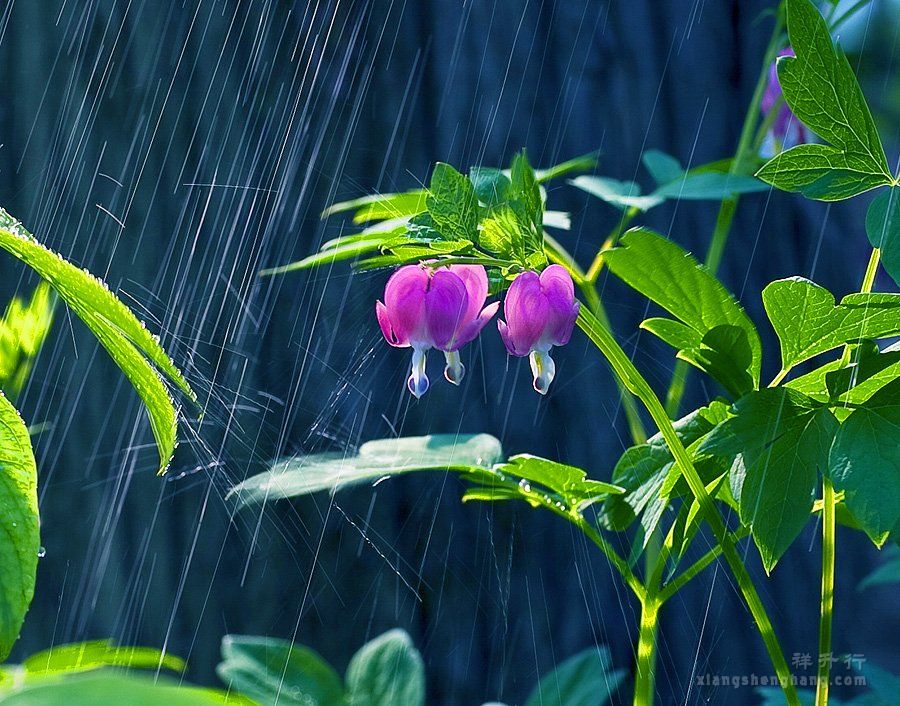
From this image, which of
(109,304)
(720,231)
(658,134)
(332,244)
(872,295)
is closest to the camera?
(109,304)

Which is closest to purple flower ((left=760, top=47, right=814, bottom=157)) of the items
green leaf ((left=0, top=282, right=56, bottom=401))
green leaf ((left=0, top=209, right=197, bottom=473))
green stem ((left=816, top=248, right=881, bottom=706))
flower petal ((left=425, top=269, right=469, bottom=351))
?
green stem ((left=816, top=248, right=881, bottom=706))

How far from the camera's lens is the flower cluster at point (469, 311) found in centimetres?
50

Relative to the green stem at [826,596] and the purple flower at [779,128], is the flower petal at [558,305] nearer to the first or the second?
the green stem at [826,596]

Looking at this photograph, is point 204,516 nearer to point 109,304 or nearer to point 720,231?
point 720,231

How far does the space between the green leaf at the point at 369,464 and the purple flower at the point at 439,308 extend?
0.14 m

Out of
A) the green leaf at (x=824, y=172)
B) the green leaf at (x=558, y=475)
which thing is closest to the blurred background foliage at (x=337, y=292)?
the green leaf at (x=558, y=475)

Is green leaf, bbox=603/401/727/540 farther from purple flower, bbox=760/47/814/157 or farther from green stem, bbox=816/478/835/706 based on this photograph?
purple flower, bbox=760/47/814/157

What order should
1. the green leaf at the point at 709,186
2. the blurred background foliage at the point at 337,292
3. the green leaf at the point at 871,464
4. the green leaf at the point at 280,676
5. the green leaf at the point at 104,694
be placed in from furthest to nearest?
the blurred background foliage at the point at 337,292 → the green leaf at the point at 709,186 → the green leaf at the point at 280,676 → the green leaf at the point at 871,464 → the green leaf at the point at 104,694

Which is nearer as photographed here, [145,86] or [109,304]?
[109,304]

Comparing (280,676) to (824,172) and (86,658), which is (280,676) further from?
(824,172)

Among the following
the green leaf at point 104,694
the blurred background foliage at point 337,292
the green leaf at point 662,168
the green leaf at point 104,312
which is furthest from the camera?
the blurred background foliage at point 337,292

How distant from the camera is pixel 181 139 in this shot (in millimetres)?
1689

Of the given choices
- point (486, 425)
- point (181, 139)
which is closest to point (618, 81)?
point (486, 425)

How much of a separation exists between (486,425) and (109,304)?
1373 mm
